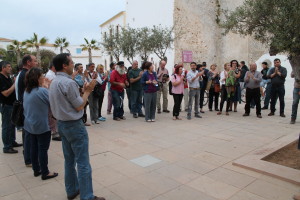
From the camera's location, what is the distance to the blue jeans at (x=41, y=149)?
337 centimetres

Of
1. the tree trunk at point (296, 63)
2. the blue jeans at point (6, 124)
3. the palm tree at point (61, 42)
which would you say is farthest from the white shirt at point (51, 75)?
the palm tree at point (61, 42)

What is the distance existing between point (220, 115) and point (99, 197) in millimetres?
6149

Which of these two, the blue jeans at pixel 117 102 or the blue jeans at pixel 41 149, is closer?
the blue jeans at pixel 41 149

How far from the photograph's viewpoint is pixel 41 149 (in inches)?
133

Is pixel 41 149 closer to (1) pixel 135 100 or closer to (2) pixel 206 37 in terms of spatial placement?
→ (1) pixel 135 100

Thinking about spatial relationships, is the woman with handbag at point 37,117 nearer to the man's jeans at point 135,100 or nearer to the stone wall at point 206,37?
the man's jeans at point 135,100

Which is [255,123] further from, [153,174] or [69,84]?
[69,84]

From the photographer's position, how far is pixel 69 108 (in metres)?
2.63

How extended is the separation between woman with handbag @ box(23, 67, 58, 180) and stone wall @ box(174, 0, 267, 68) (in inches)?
707

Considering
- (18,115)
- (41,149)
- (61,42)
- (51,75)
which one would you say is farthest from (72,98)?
(61,42)

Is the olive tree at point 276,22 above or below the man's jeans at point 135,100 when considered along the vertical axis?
above

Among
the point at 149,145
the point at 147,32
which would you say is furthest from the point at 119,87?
the point at 147,32

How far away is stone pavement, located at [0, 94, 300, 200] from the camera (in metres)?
3.11

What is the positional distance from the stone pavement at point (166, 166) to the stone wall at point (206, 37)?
14.9 metres
